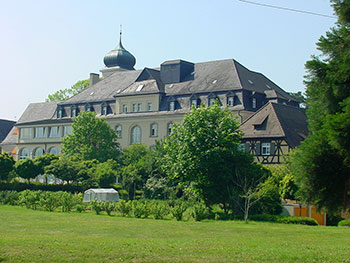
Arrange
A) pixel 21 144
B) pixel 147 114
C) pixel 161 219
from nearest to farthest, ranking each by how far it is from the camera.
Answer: pixel 161 219
pixel 147 114
pixel 21 144

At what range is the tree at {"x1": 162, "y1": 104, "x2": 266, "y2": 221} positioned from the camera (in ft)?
143

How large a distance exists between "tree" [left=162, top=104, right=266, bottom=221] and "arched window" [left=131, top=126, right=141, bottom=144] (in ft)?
116

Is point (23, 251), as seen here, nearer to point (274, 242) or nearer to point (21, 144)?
point (274, 242)

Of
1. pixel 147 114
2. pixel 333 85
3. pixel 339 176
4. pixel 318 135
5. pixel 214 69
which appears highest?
pixel 214 69

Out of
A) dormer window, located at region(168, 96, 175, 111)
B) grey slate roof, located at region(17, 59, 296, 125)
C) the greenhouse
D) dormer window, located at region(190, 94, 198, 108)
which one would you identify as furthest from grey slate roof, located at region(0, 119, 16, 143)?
the greenhouse

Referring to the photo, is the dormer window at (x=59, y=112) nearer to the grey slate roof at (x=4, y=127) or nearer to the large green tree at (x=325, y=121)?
the grey slate roof at (x=4, y=127)

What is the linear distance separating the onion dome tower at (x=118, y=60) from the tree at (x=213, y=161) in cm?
6131

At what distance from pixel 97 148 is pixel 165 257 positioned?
56786 mm

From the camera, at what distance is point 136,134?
82.6 m

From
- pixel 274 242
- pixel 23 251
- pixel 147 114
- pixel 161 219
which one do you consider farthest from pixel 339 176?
pixel 147 114

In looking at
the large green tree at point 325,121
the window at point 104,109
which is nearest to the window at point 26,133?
the window at point 104,109

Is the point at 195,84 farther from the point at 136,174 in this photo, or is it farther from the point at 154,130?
the point at 136,174

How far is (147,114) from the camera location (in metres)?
80.4

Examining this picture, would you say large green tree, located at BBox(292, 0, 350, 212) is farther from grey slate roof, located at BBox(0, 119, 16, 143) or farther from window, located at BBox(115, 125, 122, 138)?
grey slate roof, located at BBox(0, 119, 16, 143)
